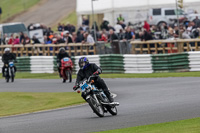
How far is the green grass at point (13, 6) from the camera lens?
59969 millimetres

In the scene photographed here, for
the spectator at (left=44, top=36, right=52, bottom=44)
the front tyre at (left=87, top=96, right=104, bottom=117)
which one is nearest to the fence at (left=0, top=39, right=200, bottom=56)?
the spectator at (left=44, top=36, right=52, bottom=44)

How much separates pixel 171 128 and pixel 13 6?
173 ft

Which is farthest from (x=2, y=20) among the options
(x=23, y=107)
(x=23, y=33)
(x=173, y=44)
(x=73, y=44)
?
(x=23, y=107)

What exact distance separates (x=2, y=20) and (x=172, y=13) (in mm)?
26903

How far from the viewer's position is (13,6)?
62.2 m

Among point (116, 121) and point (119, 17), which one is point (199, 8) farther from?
point (116, 121)

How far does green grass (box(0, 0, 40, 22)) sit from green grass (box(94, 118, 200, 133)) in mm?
48818

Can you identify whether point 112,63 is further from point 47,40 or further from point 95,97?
point 95,97

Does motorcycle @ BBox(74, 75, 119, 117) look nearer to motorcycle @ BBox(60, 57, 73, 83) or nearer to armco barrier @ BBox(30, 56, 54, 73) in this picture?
motorcycle @ BBox(60, 57, 73, 83)

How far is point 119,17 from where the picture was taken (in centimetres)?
3362

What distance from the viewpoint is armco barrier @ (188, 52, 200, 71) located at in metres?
24.5

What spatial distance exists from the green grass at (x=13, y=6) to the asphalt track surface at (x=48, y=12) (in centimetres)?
101

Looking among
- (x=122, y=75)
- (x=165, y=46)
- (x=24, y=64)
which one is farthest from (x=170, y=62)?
(x=24, y=64)

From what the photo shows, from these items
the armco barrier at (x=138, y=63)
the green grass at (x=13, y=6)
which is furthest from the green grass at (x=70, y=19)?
the armco barrier at (x=138, y=63)
